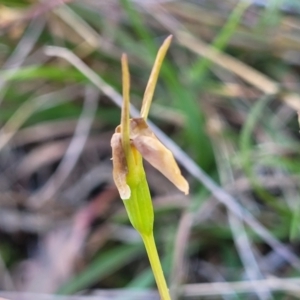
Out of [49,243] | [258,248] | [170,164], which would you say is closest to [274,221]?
[258,248]

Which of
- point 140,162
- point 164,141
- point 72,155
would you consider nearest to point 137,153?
point 140,162

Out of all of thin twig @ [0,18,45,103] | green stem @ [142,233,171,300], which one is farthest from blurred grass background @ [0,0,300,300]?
green stem @ [142,233,171,300]

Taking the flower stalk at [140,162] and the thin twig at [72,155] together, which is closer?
the flower stalk at [140,162]

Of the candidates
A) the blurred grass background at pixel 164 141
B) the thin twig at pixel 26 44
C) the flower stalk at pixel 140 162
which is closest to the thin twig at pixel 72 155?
the blurred grass background at pixel 164 141

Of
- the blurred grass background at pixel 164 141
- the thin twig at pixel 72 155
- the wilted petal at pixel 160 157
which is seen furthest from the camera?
the thin twig at pixel 72 155

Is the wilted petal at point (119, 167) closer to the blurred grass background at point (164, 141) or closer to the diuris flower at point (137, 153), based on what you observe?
the diuris flower at point (137, 153)

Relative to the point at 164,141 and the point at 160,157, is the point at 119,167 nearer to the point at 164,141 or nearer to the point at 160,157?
the point at 160,157

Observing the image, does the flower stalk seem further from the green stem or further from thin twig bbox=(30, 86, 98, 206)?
thin twig bbox=(30, 86, 98, 206)
